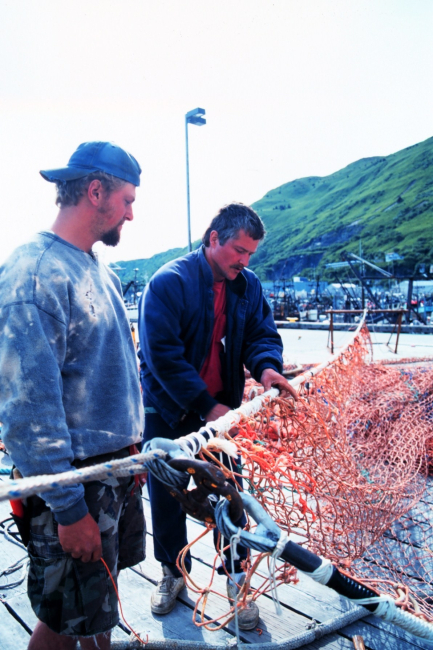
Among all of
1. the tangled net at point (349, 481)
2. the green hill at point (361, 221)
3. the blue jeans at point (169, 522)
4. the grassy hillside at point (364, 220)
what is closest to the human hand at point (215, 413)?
the tangled net at point (349, 481)

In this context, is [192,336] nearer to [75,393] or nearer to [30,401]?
[75,393]

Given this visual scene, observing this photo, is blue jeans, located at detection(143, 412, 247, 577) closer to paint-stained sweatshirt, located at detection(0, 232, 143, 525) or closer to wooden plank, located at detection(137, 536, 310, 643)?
wooden plank, located at detection(137, 536, 310, 643)

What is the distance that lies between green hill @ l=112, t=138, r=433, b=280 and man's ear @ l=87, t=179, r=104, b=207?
7889 cm

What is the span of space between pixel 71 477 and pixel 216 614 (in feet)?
4.78

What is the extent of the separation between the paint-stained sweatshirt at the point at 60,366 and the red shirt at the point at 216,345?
0.78 metres

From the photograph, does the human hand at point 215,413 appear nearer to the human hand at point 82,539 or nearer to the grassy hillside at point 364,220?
the human hand at point 82,539

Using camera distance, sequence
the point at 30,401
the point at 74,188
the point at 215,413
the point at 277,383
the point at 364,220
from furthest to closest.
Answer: the point at 364,220, the point at 277,383, the point at 215,413, the point at 74,188, the point at 30,401

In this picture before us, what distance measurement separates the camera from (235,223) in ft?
6.84

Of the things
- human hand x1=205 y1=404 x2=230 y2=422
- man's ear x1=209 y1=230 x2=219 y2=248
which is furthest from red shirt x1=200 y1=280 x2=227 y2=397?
human hand x1=205 y1=404 x2=230 y2=422

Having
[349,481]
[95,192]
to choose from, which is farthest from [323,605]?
[95,192]

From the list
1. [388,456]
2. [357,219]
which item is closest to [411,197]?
[357,219]

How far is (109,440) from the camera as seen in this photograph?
136 centimetres

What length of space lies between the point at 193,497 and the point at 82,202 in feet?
3.20

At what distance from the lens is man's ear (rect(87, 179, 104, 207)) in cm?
140
